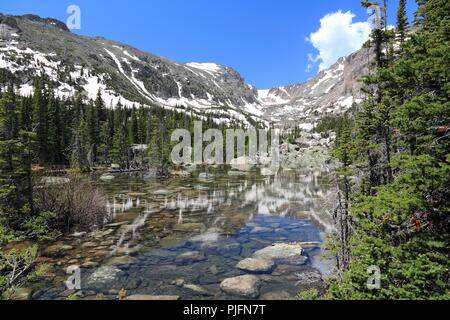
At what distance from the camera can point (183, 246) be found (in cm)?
1694

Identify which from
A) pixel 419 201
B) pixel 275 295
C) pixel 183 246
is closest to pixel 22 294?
pixel 183 246

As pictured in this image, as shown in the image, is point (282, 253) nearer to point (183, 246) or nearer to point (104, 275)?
point (183, 246)

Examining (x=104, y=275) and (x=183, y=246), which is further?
(x=183, y=246)

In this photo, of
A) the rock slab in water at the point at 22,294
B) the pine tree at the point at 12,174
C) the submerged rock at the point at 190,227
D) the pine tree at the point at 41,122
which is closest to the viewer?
the rock slab in water at the point at 22,294

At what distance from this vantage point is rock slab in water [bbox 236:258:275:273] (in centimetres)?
1351

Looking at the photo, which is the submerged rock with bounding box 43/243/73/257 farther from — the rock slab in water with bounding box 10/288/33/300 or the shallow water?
the rock slab in water with bounding box 10/288/33/300

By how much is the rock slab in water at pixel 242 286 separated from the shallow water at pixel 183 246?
270 mm

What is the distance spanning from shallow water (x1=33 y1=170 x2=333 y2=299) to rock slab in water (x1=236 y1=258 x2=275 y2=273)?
297 mm

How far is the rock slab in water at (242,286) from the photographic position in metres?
11.4

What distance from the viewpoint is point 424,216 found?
7.89 metres

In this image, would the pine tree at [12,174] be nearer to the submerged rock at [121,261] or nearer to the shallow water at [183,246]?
the shallow water at [183,246]

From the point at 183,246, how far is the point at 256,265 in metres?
4.94

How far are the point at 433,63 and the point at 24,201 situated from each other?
741 inches

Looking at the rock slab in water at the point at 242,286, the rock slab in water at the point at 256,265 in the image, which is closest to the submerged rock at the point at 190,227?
the rock slab in water at the point at 256,265
